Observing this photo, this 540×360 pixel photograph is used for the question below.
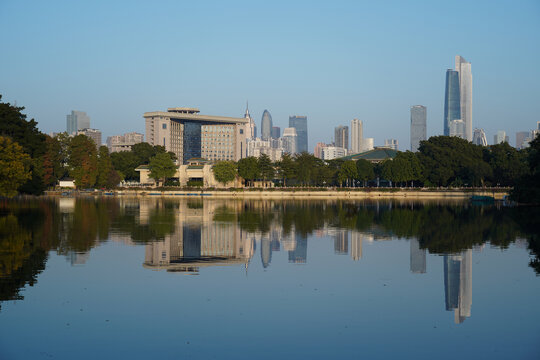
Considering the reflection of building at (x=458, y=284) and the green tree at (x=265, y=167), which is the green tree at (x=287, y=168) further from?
the reflection of building at (x=458, y=284)

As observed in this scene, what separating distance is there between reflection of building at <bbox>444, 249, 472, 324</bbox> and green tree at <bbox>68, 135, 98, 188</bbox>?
94.0 m

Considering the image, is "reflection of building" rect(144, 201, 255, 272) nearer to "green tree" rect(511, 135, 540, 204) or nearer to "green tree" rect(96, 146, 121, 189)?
"green tree" rect(511, 135, 540, 204)

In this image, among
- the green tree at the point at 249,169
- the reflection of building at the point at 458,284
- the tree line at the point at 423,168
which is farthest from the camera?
the green tree at the point at 249,169

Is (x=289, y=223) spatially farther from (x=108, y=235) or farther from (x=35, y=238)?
(x=35, y=238)

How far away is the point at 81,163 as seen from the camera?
360 feet

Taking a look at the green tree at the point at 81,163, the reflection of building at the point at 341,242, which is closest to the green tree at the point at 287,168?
the green tree at the point at 81,163

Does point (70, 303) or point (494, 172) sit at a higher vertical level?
point (494, 172)

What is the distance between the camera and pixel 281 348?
12.6 m

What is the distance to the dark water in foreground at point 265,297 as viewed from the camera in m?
12.8

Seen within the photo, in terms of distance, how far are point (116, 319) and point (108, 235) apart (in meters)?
20.0

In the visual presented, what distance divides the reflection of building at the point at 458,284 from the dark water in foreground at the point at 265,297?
0.07 m

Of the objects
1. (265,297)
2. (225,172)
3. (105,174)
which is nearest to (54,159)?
(105,174)

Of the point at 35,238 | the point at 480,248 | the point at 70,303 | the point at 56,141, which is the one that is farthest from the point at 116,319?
the point at 56,141

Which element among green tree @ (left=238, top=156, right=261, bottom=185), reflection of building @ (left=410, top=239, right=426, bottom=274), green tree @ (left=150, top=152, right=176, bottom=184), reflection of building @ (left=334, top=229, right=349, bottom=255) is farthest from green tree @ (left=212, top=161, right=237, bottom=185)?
reflection of building @ (left=410, top=239, right=426, bottom=274)
